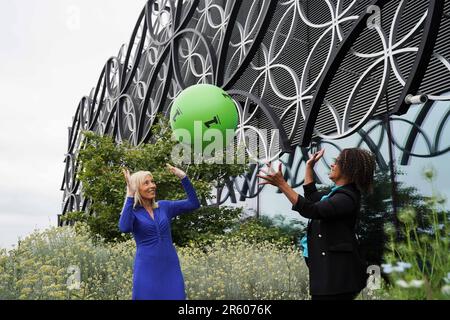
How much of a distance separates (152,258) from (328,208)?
175cm

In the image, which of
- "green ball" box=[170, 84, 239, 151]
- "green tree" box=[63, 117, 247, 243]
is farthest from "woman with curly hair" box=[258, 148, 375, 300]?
"green tree" box=[63, 117, 247, 243]

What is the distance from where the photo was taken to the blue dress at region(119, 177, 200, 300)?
4035 millimetres

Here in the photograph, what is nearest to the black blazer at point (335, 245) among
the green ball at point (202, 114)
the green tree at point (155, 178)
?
the green ball at point (202, 114)

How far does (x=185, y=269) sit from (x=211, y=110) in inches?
111

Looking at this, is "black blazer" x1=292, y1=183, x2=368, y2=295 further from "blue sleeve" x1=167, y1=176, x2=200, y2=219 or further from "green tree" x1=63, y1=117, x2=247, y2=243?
"green tree" x1=63, y1=117, x2=247, y2=243

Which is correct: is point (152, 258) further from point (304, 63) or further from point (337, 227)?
point (304, 63)

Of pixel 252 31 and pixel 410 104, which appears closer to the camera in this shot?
pixel 410 104

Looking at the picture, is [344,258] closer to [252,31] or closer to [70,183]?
[252,31]

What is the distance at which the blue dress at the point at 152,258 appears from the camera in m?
4.04

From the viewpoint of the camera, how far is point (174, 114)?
5.59m

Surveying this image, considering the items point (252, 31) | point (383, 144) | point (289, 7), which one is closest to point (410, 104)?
point (383, 144)

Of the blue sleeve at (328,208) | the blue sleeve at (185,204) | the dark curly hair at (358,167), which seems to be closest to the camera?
the blue sleeve at (328,208)

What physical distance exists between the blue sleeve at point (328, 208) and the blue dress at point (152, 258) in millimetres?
1505

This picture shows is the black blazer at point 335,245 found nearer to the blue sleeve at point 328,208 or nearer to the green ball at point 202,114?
the blue sleeve at point 328,208
